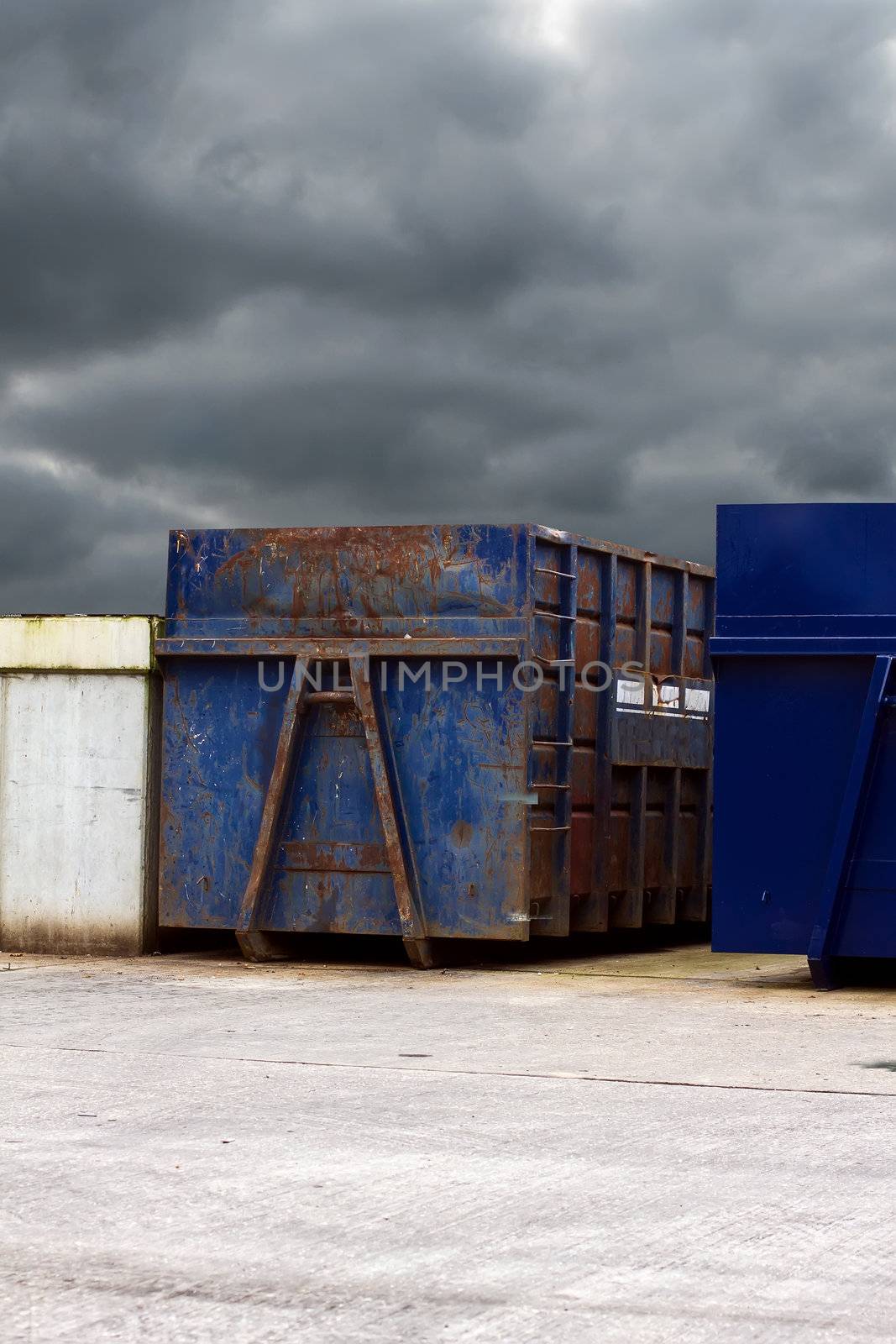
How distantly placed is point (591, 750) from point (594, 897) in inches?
41.4

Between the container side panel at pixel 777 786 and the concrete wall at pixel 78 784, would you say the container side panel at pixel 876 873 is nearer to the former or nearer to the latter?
the container side panel at pixel 777 786

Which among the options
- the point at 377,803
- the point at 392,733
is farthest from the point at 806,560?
the point at 377,803

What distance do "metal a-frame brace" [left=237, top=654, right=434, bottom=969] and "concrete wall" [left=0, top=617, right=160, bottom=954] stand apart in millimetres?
1156

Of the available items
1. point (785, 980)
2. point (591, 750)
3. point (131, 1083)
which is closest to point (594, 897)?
point (591, 750)

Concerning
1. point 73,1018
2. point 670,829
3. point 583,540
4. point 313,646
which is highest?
point 583,540

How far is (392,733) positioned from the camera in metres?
12.2

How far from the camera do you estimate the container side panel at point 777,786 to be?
10.9m

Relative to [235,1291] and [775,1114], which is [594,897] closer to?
[775,1114]

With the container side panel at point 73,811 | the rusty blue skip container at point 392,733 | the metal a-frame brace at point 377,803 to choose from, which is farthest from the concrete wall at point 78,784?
the metal a-frame brace at point 377,803

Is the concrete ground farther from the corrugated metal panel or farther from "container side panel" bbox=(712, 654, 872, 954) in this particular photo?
the corrugated metal panel

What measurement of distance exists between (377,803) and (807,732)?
9.53 ft

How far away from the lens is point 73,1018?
31.4ft

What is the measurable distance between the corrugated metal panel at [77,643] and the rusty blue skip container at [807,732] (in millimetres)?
4381

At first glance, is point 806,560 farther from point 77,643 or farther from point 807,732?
point 77,643
